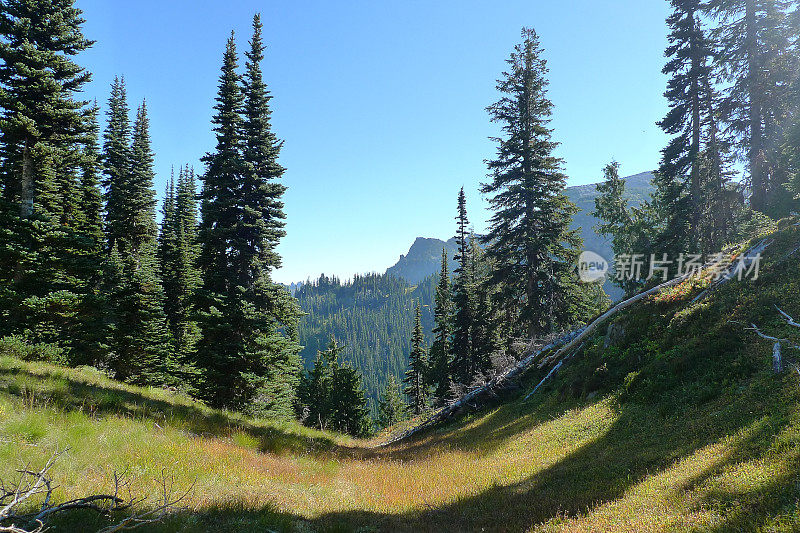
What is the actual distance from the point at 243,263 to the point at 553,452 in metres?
14.7

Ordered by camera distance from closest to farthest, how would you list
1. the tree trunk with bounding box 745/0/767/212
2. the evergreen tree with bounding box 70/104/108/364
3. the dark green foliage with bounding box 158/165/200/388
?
1. the evergreen tree with bounding box 70/104/108/364
2. the tree trunk with bounding box 745/0/767/212
3. the dark green foliage with bounding box 158/165/200/388

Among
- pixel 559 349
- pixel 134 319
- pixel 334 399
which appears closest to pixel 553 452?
pixel 559 349

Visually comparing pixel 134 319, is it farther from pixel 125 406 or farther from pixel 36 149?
pixel 125 406

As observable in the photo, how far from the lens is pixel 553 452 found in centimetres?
898

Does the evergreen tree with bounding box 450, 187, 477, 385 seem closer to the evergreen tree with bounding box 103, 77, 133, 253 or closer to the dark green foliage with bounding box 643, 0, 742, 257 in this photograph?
the dark green foliage with bounding box 643, 0, 742, 257

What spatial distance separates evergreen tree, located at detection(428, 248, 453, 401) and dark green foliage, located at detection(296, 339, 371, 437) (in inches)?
394

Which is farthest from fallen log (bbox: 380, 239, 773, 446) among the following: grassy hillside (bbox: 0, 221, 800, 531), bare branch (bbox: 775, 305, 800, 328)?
bare branch (bbox: 775, 305, 800, 328)

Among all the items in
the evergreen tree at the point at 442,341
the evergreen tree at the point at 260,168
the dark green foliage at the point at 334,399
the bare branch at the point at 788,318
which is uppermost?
the evergreen tree at the point at 260,168

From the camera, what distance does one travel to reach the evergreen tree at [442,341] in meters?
36.5

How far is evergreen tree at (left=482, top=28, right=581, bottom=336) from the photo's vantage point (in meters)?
20.8

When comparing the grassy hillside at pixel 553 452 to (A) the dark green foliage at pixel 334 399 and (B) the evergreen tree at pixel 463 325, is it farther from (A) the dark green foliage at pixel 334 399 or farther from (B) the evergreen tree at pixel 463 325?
(A) the dark green foliage at pixel 334 399

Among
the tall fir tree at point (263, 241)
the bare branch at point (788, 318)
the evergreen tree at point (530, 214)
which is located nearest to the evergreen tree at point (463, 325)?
the evergreen tree at point (530, 214)

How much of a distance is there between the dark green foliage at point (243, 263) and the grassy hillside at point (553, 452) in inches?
111

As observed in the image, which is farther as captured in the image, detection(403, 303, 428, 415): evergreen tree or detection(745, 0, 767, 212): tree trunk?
detection(403, 303, 428, 415): evergreen tree
